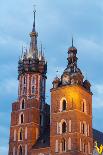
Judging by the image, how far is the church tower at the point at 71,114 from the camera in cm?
7775

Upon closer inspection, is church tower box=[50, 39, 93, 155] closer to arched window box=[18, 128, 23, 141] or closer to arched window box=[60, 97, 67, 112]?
arched window box=[60, 97, 67, 112]

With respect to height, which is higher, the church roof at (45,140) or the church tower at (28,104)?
the church tower at (28,104)

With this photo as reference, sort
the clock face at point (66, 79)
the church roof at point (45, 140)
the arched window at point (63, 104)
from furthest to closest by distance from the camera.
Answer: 1. the clock face at point (66, 79)
2. the church roof at point (45, 140)
3. the arched window at point (63, 104)

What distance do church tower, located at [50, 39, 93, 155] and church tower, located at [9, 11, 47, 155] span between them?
507 cm

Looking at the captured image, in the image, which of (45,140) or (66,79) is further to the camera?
(45,140)

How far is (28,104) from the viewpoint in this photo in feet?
284

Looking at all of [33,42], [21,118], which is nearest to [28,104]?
[21,118]

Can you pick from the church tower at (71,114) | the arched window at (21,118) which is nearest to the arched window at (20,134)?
the arched window at (21,118)

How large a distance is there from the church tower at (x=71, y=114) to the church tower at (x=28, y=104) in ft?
16.6

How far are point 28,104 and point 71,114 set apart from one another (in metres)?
10.5

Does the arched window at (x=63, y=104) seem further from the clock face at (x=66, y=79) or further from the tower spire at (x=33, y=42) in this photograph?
the tower spire at (x=33, y=42)

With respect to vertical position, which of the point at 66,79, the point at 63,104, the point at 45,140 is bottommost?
the point at 45,140

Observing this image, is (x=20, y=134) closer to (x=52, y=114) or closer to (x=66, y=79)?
(x=52, y=114)

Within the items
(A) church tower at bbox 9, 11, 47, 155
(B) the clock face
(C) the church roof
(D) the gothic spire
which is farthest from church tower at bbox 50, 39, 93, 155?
Result: (D) the gothic spire
